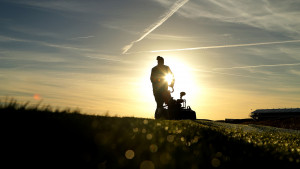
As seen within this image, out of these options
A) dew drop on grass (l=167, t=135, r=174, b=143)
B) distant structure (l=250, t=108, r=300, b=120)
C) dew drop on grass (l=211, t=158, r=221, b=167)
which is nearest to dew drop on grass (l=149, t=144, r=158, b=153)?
dew drop on grass (l=167, t=135, r=174, b=143)

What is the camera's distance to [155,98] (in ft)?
60.5

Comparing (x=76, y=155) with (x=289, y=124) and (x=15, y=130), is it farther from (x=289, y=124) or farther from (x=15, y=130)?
(x=289, y=124)

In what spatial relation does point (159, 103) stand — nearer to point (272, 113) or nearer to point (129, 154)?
point (129, 154)

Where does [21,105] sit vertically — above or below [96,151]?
above

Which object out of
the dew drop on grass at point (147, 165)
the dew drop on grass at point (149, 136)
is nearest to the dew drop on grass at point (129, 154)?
the dew drop on grass at point (147, 165)

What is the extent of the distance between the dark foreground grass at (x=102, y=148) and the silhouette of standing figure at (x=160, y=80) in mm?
9341

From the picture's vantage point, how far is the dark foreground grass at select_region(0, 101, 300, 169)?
19.3ft

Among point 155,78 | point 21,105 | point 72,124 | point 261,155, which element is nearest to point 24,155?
point 72,124

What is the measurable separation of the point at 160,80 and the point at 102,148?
11823 mm

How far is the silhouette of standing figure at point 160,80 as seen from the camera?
1809 centimetres

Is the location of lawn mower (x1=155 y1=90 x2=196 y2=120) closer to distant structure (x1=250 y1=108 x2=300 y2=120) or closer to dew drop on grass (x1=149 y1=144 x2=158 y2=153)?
dew drop on grass (x1=149 y1=144 x2=158 y2=153)

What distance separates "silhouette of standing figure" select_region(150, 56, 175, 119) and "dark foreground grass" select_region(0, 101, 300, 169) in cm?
934

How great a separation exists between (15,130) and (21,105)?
2.25 metres


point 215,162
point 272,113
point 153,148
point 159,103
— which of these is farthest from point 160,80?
point 272,113
